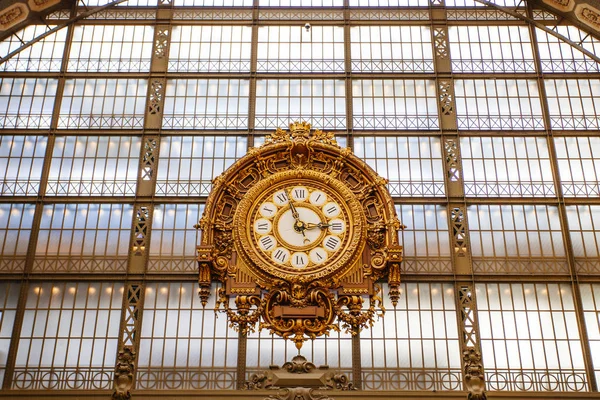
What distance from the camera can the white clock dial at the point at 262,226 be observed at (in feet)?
72.8

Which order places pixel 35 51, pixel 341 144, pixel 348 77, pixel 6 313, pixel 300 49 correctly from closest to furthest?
pixel 6 313 → pixel 341 144 → pixel 348 77 → pixel 35 51 → pixel 300 49

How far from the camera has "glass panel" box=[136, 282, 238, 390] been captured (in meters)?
21.3

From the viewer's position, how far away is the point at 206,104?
83.4 ft

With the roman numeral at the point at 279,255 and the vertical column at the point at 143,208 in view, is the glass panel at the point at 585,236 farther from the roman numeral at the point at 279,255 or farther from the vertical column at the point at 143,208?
the vertical column at the point at 143,208

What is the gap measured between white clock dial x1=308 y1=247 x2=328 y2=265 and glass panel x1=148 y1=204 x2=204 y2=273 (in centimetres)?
369

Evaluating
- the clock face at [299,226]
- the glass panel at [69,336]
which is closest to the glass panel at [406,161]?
the clock face at [299,226]

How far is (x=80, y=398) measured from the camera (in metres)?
20.5

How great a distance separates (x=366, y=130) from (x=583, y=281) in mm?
8399

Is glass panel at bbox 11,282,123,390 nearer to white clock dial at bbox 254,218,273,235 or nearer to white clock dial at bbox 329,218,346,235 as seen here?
white clock dial at bbox 254,218,273,235

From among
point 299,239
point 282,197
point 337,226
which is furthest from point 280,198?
point 337,226

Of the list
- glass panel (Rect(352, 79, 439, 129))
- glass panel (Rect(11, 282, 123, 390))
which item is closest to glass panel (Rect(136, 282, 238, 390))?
glass panel (Rect(11, 282, 123, 390))

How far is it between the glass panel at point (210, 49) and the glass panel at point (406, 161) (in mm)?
5375

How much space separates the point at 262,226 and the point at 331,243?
2.17m

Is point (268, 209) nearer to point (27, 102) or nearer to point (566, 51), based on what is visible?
point (27, 102)
